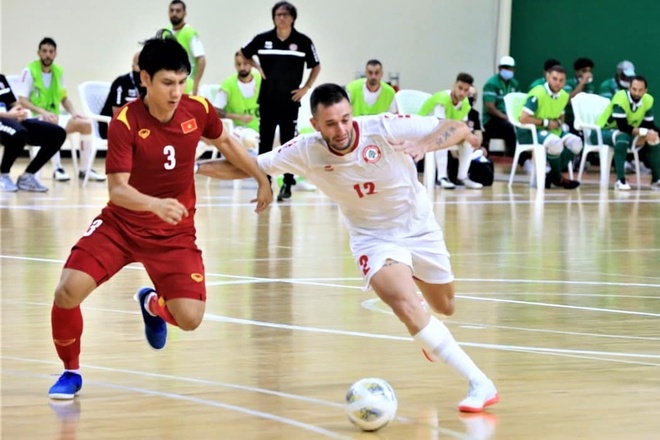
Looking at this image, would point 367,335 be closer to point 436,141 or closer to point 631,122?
point 436,141

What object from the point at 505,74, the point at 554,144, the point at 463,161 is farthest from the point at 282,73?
the point at 505,74

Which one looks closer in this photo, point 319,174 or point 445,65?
point 319,174

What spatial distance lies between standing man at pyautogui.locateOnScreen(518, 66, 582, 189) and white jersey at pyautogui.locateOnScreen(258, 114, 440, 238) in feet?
43.7

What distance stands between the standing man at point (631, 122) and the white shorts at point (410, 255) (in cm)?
1336

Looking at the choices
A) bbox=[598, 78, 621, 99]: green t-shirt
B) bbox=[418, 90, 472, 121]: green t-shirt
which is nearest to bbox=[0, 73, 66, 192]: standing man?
bbox=[418, 90, 472, 121]: green t-shirt

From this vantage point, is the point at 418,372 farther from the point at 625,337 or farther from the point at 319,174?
the point at 625,337

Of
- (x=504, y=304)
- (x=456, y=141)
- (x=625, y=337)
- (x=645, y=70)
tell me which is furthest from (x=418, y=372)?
(x=645, y=70)

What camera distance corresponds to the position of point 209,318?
686 centimetres

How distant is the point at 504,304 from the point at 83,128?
11462 mm

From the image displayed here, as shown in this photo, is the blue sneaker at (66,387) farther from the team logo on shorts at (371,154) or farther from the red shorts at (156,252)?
the team logo on shorts at (371,154)

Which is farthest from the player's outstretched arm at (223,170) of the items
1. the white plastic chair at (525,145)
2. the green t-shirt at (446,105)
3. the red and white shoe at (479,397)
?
the white plastic chair at (525,145)

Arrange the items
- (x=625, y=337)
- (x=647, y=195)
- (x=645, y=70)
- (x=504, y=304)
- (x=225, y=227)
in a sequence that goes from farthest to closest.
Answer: (x=645, y=70)
(x=647, y=195)
(x=225, y=227)
(x=504, y=304)
(x=625, y=337)

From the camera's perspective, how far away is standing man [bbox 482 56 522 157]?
21.4 meters

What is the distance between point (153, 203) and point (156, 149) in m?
0.49
